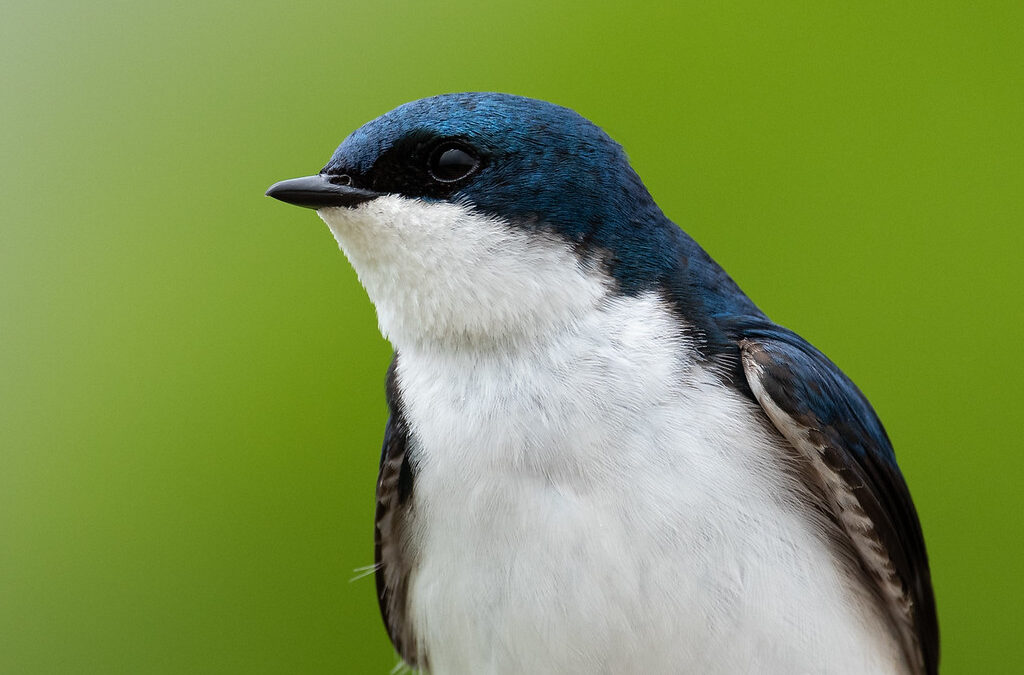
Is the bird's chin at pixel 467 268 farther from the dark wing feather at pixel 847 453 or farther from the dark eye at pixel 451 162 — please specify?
the dark wing feather at pixel 847 453

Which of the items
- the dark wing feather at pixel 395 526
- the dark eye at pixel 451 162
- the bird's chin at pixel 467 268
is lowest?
the dark wing feather at pixel 395 526

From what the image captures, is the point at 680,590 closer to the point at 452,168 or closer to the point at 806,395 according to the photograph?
the point at 806,395

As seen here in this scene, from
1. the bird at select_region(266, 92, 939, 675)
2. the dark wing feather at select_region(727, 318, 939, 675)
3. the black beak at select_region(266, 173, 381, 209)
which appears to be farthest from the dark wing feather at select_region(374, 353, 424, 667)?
the dark wing feather at select_region(727, 318, 939, 675)

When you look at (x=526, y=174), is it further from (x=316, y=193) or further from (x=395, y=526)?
(x=395, y=526)

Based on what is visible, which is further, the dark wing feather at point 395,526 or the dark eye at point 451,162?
the dark wing feather at point 395,526

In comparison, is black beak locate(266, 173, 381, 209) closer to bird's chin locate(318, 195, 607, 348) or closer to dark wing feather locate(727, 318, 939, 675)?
bird's chin locate(318, 195, 607, 348)

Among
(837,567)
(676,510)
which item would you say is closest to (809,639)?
(837,567)

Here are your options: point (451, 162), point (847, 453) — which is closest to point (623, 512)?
point (847, 453)

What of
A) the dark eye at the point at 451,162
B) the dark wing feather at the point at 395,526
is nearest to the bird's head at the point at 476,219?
the dark eye at the point at 451,162

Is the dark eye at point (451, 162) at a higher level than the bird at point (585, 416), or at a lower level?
higher
